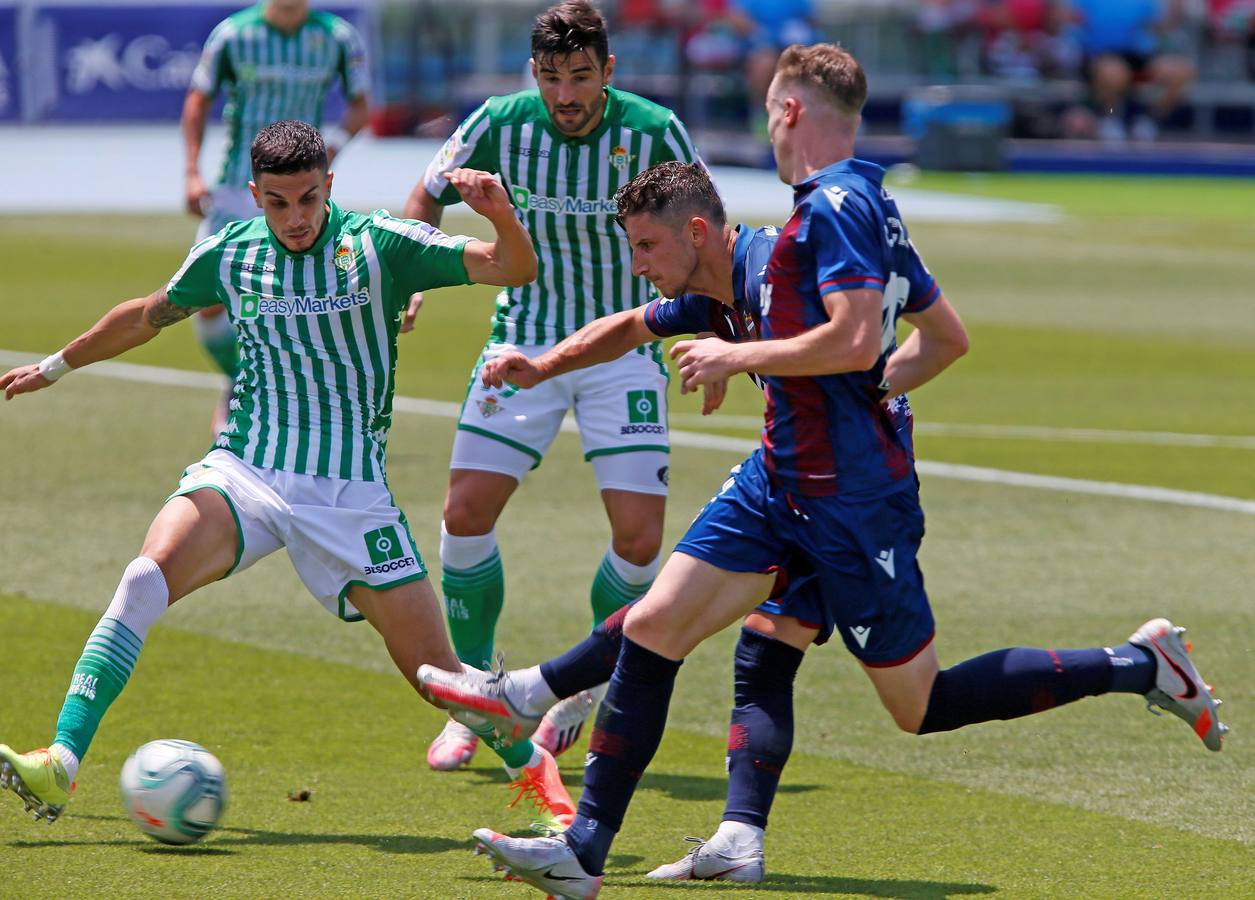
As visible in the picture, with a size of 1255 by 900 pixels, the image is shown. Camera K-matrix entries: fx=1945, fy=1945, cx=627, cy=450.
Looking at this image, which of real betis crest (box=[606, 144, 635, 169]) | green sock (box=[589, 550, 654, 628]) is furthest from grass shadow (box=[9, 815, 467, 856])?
real betis crest (box=[606, 144, 635, 169])

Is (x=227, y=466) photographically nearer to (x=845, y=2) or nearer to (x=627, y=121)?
(x=627, y=121)

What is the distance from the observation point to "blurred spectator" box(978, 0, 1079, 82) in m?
38.9

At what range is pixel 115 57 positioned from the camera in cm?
3136

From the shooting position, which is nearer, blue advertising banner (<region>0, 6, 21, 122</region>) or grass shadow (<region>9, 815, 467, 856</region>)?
grass shadow (<region>9, 815, 467, 856</region>)

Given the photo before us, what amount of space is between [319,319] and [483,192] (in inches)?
27.1

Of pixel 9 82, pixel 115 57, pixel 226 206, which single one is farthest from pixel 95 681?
pixel 9 82

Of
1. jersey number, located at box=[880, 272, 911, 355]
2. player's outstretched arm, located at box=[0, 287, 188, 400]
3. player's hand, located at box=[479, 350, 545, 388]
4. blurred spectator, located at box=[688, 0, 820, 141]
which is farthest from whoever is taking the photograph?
blurred spectator, located at box=[688, 0, 820, 141]

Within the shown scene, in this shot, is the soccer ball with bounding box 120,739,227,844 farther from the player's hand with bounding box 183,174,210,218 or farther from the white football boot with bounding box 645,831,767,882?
the player's hand with bounding box 183,174,210,218

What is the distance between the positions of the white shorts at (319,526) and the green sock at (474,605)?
1196mm

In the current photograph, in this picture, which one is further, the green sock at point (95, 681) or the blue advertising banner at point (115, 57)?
the blue advertising banner at point (115, 57)

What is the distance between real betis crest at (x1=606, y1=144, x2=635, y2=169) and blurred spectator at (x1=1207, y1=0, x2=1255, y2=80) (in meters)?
35.3

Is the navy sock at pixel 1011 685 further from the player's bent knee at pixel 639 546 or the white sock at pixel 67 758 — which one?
the white sock at pixel 67 758

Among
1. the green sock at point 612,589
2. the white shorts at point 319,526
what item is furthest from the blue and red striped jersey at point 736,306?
the green sock at point 612,589

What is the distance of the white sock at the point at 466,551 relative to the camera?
6.97m
